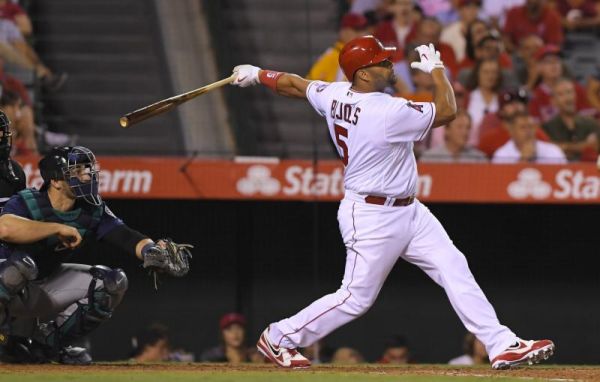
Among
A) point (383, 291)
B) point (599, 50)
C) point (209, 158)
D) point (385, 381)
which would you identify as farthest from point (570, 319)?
point (385, 381)

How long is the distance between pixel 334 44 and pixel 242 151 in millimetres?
1207

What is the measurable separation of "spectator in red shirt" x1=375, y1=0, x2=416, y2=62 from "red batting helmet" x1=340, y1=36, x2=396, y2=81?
12.2ft

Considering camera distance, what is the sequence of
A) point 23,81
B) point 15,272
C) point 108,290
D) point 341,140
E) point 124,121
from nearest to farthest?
point 15,272 < point 341,140 < point 108,290 < point 124,121 < point 23,81

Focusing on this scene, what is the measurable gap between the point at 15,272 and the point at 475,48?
4.70 meters

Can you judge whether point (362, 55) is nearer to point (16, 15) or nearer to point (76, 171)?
point (76, 171)

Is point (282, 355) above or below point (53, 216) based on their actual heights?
below

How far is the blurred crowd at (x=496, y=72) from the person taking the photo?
8.57 meters

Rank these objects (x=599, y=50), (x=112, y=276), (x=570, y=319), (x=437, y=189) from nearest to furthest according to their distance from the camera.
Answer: (x=112, y=276) < (x=437, y=189) < (x=570, y=319) < (x=599, y=50)

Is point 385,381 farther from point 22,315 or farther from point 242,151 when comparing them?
point 242,151

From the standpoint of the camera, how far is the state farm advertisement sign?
817 centimetres

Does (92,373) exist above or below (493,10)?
below

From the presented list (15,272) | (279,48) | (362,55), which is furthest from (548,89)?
(15,272)

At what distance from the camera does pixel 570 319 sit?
902 cm

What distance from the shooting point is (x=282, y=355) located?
5793 mm
